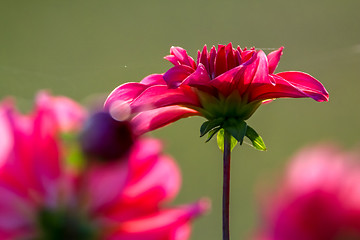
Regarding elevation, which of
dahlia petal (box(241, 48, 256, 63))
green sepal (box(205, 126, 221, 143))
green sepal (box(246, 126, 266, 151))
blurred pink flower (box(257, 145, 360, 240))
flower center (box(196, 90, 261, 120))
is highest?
dahlia petal (box(241, 48, 256, 63))

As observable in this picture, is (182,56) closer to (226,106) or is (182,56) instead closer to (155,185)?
(226,106)

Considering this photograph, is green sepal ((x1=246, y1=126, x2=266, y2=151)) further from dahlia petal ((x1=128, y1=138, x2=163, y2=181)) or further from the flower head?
dahlia petal ((x1=128, y1=138, x2=163, y2=181))

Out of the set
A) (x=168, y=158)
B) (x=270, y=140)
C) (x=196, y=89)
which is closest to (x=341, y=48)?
(x=270, y=140)

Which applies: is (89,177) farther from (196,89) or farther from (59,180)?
(196,89)

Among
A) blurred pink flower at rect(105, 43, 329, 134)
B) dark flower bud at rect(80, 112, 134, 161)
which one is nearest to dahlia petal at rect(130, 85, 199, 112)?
blurred pink flower at rect(105, 43, 329, 134)

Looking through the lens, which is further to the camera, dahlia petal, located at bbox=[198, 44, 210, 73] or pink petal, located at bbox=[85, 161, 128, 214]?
dahlia petal, located at bbox=[198, 44, 210, 73]

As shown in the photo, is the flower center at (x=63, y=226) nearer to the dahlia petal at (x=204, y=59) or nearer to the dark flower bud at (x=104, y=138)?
the dark flower bud at (x=104, y=138)
